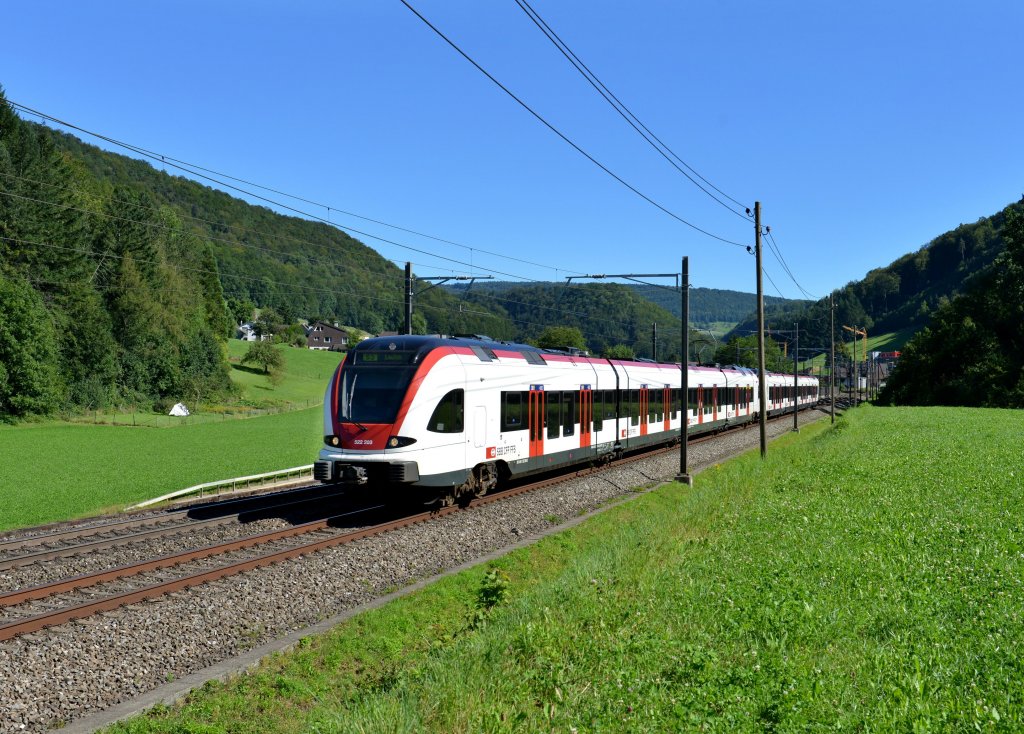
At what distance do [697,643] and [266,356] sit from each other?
93.1 metres

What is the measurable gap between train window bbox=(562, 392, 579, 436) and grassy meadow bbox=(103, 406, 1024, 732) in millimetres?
8489

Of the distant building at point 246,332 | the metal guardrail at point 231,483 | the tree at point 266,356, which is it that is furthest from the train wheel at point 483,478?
the distant building at point 246,332

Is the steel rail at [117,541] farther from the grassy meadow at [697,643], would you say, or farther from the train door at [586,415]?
the train door at [586,415]

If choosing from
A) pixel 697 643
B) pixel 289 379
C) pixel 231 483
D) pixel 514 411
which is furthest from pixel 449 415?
pixel 289 379

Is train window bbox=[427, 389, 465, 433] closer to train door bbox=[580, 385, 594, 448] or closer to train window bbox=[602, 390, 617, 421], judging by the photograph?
train door bbox=[580, 385, 594, 448]

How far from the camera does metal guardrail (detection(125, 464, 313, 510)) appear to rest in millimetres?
20438

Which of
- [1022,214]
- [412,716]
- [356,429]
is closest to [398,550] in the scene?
[356,429]

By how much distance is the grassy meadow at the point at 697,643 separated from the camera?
5.88m

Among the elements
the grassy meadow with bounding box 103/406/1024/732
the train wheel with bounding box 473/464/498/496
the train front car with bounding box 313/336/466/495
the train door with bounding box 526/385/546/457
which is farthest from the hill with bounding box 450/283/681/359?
the grassy meadow with bounding box 103/406/1024/732

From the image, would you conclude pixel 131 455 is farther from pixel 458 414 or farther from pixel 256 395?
pixel 256 395

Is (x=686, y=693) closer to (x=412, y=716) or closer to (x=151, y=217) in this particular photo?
(x=412, y=716)

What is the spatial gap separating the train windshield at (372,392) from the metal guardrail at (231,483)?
6.43 metres

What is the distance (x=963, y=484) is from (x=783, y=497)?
446 centimetres

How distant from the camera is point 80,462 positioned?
103 feet
